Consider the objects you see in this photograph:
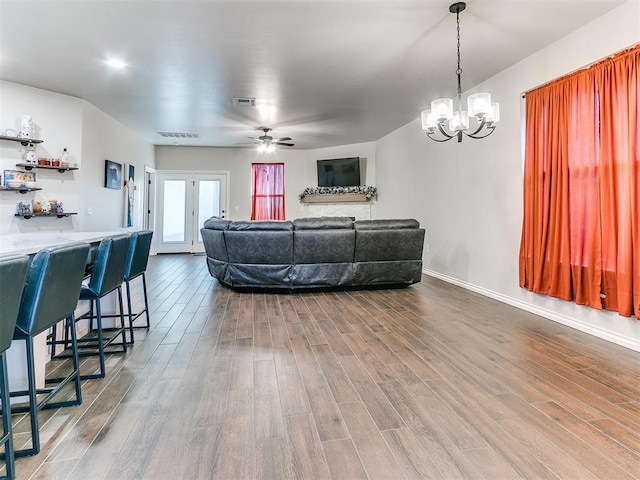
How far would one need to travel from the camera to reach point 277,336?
2.99 m

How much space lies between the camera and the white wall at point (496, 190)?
2988 mm

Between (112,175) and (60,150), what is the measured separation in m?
1.18

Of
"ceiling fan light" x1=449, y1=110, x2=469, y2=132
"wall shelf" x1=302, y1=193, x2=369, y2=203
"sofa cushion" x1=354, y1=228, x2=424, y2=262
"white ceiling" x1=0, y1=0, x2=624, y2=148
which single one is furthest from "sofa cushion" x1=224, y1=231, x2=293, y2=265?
"wall shelf" x1=302, y1=193, x2=369, y2=203

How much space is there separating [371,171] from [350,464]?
727cm

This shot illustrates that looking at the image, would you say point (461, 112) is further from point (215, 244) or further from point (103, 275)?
point (215, 244)

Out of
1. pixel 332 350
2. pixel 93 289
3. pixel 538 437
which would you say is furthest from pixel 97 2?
pixel 538 437

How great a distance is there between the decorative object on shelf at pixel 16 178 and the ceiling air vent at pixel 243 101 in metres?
2.95

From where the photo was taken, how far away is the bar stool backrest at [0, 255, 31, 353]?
1.23 meters

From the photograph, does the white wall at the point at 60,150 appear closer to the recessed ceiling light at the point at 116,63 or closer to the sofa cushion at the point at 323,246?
the recessed ceiling light at the point at 116,63

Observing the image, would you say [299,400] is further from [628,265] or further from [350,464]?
[628,265]

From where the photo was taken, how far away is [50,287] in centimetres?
159

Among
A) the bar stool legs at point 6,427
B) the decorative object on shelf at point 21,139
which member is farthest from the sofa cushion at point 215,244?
the bar stool legs at point 6,427

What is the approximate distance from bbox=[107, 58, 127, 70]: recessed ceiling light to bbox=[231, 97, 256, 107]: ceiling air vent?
1.48 m

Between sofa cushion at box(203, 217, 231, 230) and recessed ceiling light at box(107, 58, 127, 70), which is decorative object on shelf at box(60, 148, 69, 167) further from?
sofa cushion at box(203, 217, 231, 230)
